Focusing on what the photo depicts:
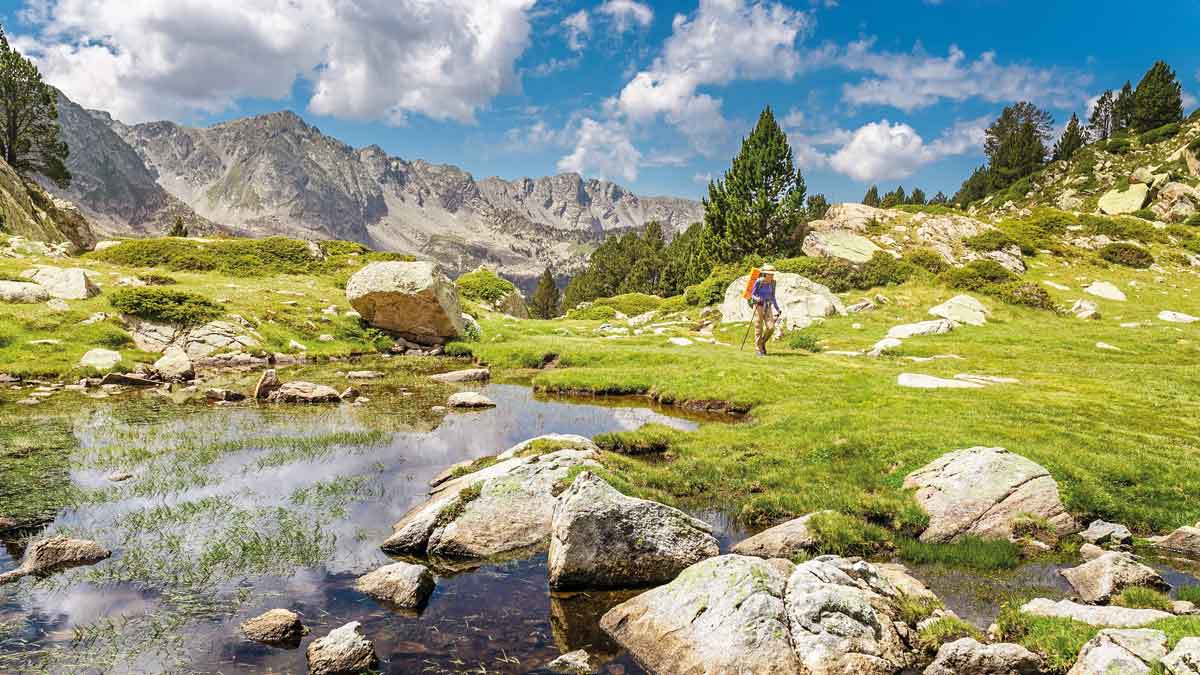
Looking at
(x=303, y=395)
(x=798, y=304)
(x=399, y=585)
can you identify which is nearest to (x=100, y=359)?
(x=303, y=395)

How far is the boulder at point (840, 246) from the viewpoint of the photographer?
56312 millimetres

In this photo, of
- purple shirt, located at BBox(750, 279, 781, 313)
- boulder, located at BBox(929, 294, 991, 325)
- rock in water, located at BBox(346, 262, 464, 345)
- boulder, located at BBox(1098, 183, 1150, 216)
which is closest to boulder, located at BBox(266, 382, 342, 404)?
rock in water, located at BBox(346, 262, 464, 345)

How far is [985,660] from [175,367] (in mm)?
34300

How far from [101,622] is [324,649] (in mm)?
3508

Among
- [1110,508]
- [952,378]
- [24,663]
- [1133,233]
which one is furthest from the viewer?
[1133,233]

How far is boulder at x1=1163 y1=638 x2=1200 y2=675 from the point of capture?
6.03 meters

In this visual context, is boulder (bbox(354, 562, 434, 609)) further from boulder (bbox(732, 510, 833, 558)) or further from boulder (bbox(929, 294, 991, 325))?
boulder (bbox(929, 294, 991, 325))

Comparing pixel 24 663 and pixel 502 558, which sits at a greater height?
pixel 24 663

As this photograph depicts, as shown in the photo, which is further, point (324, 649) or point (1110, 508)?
point (1110, 508)

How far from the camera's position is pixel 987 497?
496 inches

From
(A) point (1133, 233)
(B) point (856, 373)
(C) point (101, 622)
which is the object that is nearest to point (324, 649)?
(C) point (101, 622)

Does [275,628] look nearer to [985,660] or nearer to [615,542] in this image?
[615,542]

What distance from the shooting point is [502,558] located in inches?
450

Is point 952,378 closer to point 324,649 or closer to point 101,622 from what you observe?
point 324,649
